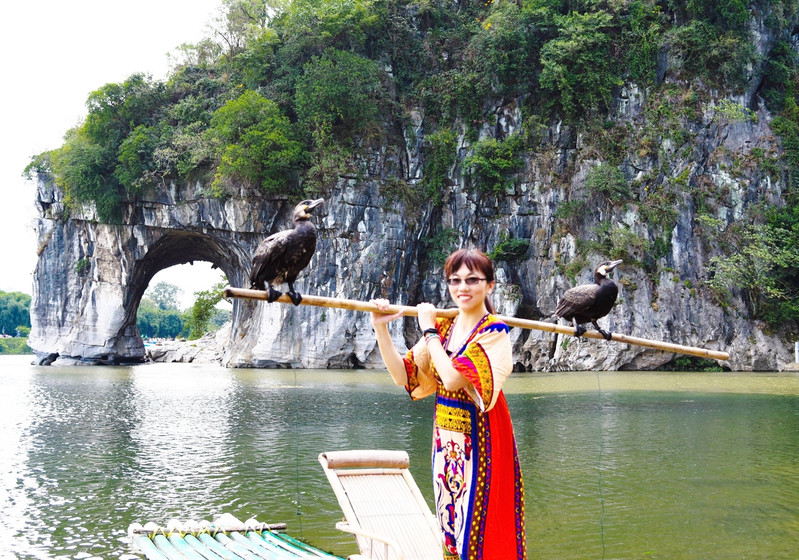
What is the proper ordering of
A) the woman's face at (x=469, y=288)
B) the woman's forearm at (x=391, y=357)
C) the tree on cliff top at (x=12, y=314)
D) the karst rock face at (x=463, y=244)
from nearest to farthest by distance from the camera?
the woman's face at (x=469, y=288) < the woman's forearm at (x=391, y=357) < the karst rock face at (x=463, y=244) < the tree on cliff top at (x=12, y=314)

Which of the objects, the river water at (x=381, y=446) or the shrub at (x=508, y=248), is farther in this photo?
the shrub at (x=508, y=248)

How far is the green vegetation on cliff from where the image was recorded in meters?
26.2

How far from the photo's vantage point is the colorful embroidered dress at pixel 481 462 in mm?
2682

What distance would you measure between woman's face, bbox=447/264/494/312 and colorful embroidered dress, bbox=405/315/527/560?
0.25 ft

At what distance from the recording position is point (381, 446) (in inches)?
395

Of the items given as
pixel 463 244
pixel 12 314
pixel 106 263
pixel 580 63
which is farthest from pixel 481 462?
pixel 12 314

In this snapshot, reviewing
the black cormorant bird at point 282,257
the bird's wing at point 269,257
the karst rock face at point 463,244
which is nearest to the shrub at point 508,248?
the karst rock face at point 463,244

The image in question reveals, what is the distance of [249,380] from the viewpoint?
74.0ft

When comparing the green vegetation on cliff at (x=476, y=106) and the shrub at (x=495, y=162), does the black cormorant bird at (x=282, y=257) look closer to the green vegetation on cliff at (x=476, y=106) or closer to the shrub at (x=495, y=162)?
the green vegetation on cliff at (x=476, y=106)

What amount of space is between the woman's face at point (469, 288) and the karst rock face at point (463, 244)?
23340mm

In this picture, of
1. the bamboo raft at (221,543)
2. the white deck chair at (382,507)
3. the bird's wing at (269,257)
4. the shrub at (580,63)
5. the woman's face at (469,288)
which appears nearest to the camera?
the woman's face at (469,288)

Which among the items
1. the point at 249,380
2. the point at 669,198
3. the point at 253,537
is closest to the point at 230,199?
the point at 249,380

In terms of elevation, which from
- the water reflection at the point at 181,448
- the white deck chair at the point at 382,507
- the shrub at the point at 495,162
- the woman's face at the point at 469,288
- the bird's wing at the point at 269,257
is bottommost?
the water reflection at the point at 181,448

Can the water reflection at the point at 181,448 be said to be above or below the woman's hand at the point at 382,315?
below
